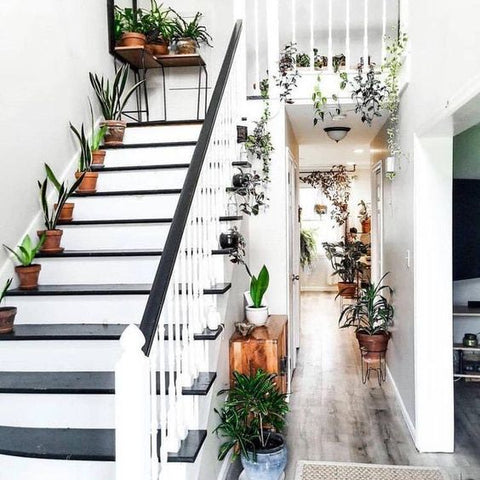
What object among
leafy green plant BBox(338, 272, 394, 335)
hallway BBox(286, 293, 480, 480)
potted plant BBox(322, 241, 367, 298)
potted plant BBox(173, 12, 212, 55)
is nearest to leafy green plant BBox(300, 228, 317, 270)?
potted plant BBox(322, 241, 367, 298)

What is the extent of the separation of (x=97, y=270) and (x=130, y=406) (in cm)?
168

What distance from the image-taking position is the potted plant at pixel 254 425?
2.91 metres

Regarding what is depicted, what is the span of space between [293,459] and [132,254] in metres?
1.64

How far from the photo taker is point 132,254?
310cm

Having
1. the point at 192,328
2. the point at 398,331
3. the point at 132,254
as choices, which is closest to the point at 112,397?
the point at 192,328

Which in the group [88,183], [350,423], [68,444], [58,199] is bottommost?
[350,423]

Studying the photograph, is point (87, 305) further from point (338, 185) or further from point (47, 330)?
point (338, 185)

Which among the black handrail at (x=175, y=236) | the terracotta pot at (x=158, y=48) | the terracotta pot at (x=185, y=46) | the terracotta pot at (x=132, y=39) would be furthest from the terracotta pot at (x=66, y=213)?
the terracotta pot at (x=185, y=46)

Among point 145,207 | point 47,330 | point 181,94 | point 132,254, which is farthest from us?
point 181,94

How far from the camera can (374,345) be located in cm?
466

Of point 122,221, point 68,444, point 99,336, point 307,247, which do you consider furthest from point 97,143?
point 307,247

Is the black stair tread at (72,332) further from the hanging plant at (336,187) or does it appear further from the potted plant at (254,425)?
the hanging plant at (336,187)

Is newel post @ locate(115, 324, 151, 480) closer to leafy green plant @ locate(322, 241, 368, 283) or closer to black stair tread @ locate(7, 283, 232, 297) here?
black stair tread @ locate(7, 283, 232, 297)

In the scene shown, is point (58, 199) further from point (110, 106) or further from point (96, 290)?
point (110, 106)
